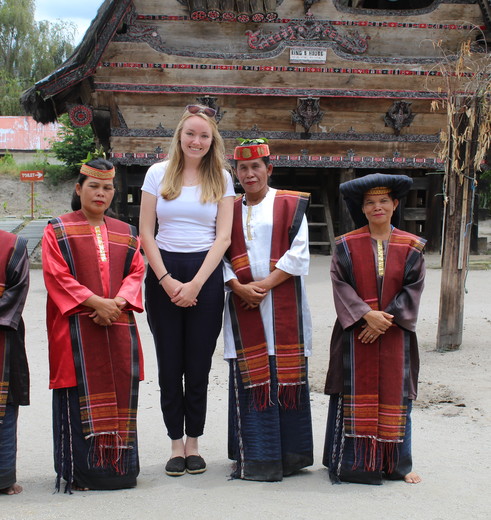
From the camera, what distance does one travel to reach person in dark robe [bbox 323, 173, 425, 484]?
346cm

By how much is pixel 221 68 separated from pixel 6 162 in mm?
17489

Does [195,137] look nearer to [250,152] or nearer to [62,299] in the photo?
[250,152]

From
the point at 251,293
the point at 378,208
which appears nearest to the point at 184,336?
the point at 251,293

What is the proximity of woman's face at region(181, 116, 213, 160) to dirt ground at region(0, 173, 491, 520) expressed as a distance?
5.60 feet

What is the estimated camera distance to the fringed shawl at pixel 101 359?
337 centimetres

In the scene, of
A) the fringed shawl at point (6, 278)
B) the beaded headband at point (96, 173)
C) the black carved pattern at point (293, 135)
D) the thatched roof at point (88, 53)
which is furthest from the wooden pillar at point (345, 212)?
the fringed shawl at point (6, 278)

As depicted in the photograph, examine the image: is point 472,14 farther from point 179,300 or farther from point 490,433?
point 179,300

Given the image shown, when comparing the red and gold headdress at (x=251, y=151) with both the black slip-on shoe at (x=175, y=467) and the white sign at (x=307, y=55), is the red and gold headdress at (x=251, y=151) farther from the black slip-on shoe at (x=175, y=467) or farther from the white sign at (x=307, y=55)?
the white sign at (x=307, y=55)

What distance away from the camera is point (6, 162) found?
1018 inches

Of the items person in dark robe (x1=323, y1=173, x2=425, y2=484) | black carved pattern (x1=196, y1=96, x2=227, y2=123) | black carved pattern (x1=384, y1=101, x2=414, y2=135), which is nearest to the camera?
person in dark robe (x1=323, y1=173, x2=425, y2=484)

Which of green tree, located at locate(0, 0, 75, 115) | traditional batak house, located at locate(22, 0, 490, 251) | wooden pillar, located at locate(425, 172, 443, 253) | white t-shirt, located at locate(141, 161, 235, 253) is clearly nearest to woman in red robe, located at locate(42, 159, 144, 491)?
white t-shirt, located at locate(141, 161, 235, 253)

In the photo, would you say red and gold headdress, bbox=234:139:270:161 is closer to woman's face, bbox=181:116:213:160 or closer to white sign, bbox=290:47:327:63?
woman's face, bbox=181:116:213:160

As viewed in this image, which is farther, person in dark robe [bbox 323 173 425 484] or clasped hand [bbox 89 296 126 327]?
person in dark robe [bbox 323 173 425 484]

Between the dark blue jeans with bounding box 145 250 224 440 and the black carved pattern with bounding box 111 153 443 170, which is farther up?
the black carved pattern with bounding box 111 153 443 170
